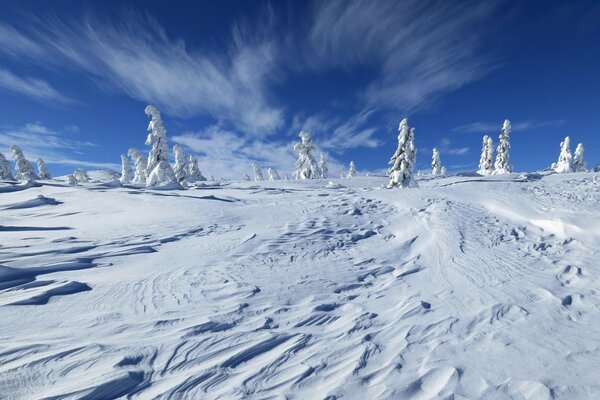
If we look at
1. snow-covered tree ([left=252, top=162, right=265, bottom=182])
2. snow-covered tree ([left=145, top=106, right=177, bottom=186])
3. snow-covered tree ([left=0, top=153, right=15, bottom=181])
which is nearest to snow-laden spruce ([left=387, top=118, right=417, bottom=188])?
snow-covered tree ([left=145, top=106, right=177, bottom=186])

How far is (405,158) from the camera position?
26.2 m

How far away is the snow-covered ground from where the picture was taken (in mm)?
3096

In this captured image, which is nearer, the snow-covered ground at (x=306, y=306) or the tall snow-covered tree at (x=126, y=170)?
the snow-covered ground at (x=306, y=306)

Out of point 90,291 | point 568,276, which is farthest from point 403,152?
point 90,291

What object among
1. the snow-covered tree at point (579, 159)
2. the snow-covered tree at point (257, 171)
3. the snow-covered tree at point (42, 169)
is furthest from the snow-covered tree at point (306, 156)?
the snow-covered tree at point (42, 169)

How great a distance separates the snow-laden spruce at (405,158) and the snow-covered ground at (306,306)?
1724 centimetres

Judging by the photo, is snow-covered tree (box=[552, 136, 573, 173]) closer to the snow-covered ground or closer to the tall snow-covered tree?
the snow-covered ground

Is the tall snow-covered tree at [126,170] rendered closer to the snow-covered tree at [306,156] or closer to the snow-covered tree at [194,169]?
the snow-covered tree at [194,169]

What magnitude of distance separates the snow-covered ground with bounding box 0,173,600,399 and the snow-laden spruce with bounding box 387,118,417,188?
679 inches

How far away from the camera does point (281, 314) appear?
434cm

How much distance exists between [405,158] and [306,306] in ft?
79.5

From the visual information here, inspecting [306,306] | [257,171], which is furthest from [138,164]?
[306,306]

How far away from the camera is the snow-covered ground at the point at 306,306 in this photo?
3096 millimetres

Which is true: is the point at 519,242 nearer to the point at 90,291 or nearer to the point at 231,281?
the point at 231,281
